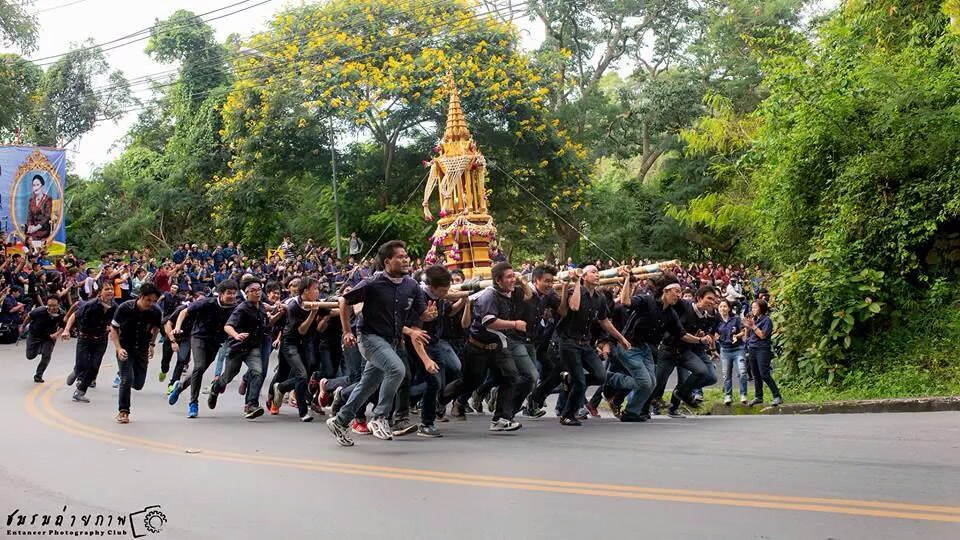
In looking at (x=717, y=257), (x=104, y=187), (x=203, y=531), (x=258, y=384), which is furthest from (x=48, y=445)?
(x=104, y=187)

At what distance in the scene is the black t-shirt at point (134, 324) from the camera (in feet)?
43.3

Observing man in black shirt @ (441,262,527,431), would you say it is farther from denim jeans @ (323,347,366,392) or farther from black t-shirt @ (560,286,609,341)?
denim jeans @ (323,347,366,392)

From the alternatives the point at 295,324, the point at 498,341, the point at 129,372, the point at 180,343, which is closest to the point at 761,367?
the point at 498,341

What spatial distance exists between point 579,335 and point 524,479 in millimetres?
4322

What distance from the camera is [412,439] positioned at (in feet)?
35.3

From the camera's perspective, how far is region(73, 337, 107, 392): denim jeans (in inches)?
588

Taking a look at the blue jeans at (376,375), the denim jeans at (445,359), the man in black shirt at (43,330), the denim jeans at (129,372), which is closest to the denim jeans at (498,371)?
the denim jeans at (445,359)

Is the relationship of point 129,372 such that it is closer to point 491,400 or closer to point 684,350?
point 491,400

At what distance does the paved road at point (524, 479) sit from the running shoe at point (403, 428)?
16 centimetres

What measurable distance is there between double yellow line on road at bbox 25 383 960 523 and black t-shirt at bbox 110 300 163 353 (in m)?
2.33

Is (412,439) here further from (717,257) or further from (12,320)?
(717,257)

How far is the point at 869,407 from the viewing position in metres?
13.5

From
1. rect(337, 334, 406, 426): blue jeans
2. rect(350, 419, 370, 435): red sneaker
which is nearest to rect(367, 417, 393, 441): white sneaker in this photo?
rect(337, 334, 406, 426): blue jeans

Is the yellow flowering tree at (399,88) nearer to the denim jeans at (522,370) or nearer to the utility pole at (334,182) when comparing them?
the utility pole at (334,182)
